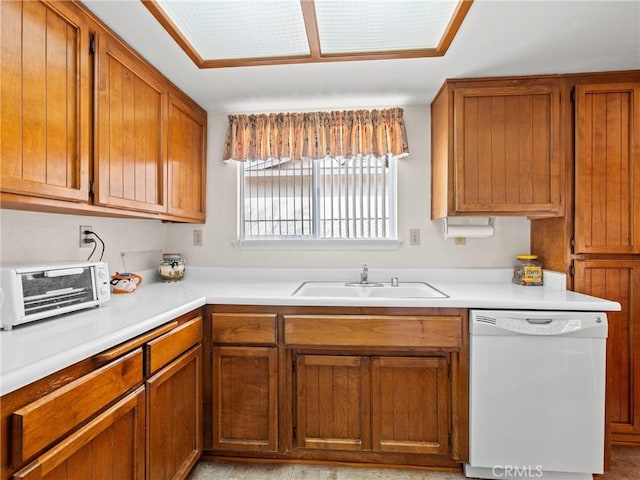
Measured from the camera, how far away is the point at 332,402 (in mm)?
1776

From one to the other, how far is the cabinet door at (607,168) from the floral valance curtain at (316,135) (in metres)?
1.01

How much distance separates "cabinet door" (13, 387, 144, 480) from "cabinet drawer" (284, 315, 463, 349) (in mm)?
756

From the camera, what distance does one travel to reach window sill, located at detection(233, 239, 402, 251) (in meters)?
2.41

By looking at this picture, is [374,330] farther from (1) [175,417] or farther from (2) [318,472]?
(1) [175,417]

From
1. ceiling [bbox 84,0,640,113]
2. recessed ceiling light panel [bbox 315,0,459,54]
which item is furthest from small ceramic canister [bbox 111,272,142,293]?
recessed ceiling light panel [bbox 315,0,459,54]

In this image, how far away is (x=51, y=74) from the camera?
1.21m

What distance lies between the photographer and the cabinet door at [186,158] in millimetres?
2029

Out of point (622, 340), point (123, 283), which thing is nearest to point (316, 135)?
point (123, 283)

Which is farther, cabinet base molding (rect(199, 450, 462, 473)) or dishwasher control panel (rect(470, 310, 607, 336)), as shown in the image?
cabinet base molding (rect(199, 450, 462, 473))

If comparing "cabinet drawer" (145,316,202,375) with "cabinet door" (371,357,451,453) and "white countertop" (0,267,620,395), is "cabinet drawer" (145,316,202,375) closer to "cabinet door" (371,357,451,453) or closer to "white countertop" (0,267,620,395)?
"white countertop" (0,267,620,395)

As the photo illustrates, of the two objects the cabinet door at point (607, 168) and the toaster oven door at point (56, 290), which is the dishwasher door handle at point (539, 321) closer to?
the cabinet door at point (607, 168)

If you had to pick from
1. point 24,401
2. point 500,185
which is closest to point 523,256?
point 500,185

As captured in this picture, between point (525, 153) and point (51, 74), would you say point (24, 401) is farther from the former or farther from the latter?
point (525, 153)

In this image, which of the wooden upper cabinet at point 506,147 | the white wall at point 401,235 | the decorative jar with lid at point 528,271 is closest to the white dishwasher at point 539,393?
the decorative jar with lid at point 528,271
